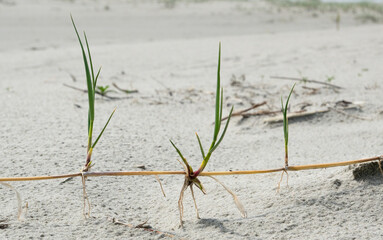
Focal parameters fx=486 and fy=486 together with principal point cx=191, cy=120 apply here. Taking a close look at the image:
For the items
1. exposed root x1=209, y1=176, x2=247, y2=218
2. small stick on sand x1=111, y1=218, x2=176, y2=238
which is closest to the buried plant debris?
exposed root x1=209, y1=176, x2=247, y2=218

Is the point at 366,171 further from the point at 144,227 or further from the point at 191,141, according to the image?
the point at 191,141

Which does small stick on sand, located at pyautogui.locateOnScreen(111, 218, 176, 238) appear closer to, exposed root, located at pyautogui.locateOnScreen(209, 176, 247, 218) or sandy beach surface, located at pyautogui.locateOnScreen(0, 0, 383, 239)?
sandy beach surface, located at pyautogui.locateOnScreen(0, 0, 383, 239)

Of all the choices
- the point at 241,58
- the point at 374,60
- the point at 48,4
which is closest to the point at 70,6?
the point at 48,4

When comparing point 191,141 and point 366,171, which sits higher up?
point 366,171

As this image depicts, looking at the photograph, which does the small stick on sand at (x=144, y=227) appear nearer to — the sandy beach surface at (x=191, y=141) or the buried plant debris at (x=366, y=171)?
the sandy beach surface at (x=191, y=141)

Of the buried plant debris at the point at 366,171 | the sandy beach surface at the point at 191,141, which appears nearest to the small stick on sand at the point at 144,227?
the sandy beach surface at the point at 191,141

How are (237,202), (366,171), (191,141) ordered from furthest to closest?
(191,141) → (366,171) → (237,202)

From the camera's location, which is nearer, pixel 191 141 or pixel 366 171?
pixel 366 171

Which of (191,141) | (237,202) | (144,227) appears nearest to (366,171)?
(237,202)

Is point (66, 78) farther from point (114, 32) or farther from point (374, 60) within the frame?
point (114, 32)
